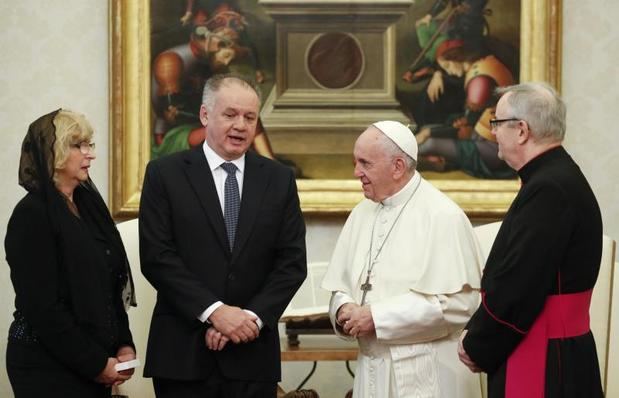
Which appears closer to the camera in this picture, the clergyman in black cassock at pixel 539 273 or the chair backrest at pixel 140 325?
the clergyman in black cassock at pixel 539 273

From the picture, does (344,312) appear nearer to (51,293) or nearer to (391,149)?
(391,149)

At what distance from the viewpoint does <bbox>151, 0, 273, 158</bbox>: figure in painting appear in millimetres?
5688

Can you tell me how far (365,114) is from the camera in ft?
18.8

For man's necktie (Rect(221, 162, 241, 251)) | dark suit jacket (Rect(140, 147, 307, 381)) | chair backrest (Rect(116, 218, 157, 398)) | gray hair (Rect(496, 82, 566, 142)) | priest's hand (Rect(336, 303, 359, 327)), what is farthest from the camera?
chair backrest (Rect(116, 218, 157, 398))

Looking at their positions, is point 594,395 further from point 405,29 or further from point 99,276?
point 405,29

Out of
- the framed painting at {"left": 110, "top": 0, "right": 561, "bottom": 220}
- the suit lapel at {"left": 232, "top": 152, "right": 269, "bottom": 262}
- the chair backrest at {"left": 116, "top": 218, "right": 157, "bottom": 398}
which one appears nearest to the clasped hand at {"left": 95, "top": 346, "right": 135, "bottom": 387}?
the suit lapel at {"left": 232, "top": 152, "right": 269, "bottom": 262}

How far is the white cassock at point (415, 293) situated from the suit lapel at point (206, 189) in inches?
23.7

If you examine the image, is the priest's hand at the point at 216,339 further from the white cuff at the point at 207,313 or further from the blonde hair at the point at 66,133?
the blonde hair at the point at 66,133

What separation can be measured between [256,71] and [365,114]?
0.66 metres

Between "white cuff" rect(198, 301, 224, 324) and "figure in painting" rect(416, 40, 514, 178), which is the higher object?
"figure in painting" rect(416, 40, 514, 178)

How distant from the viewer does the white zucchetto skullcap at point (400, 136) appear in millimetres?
3959

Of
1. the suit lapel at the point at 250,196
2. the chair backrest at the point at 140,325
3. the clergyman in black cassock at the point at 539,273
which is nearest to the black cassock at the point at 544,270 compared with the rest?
the clergyman in black cassock at the point at 539,273

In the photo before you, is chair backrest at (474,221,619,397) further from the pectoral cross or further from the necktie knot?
the necktie knot

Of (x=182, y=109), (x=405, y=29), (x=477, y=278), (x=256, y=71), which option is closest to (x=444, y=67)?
(x=405, y=29)
